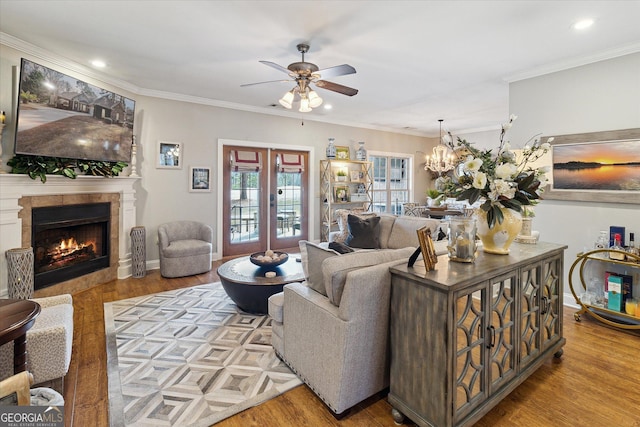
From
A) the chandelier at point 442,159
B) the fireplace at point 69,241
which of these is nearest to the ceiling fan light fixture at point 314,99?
the fireplace at point 69,241

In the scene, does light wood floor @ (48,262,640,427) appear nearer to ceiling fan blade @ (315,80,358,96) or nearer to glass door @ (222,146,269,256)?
ceiling fan blade @ (315,80,358,96)

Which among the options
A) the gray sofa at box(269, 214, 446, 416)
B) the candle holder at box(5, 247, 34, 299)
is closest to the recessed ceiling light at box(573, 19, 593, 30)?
the gray sofa at box(269, 214, 446, 416)

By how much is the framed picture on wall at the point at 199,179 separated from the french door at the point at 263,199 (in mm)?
318

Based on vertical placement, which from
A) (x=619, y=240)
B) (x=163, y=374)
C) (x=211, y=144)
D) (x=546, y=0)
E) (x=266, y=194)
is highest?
(x=546, y=0)

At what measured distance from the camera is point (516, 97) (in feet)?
13.4

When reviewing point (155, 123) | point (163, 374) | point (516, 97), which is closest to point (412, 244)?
point (516, 97)

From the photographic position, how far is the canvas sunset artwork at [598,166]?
317 centimetres

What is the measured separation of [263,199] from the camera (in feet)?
20.1

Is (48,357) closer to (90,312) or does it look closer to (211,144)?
(90,312)

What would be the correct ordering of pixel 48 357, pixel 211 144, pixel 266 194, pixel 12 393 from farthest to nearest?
pixel 266 194, pixel 211 144, pixel 48 357, pixel 12 393

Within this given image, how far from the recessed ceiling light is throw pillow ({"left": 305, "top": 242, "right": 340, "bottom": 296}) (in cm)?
298

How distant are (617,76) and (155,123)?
5857 millimetres

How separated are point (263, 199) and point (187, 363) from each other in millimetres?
3953

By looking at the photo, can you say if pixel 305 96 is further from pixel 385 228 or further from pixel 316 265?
pixel 385 228
